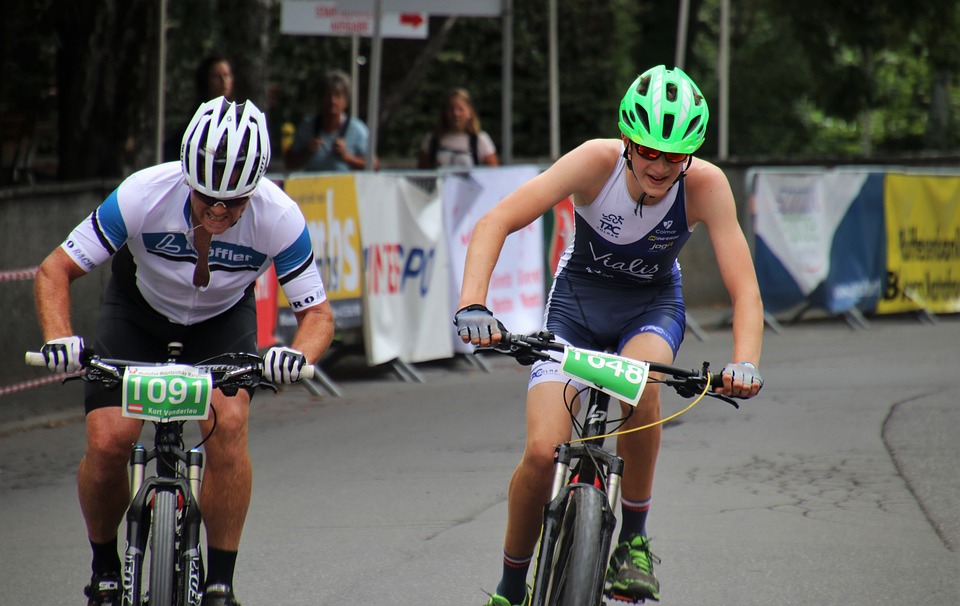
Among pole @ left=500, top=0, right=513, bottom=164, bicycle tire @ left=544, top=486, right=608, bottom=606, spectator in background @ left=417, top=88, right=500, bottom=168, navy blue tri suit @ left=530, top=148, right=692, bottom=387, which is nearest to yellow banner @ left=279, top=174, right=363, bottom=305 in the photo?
spectator in background @ left=417, top=88, right=500, bottom=168

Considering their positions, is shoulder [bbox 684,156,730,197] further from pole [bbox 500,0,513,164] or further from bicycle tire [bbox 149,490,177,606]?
pole [bbox 500,0,513,164]

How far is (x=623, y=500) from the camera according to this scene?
5.05 metres

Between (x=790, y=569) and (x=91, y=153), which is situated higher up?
(x=91, y=153)

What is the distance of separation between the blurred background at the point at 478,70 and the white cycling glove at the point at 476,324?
690cm

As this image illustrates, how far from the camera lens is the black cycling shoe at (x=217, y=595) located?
455 cm

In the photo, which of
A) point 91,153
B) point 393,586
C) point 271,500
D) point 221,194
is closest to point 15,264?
point 271,500

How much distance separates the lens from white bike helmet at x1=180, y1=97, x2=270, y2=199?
4.27m

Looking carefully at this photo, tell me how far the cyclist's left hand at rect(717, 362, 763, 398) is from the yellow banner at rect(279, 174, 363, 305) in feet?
19.9

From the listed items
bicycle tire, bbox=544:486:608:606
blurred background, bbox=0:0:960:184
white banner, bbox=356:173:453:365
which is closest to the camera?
bicycle tire, bbox=544:486:608:606

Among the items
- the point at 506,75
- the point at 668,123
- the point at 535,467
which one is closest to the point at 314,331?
the point at 535,467

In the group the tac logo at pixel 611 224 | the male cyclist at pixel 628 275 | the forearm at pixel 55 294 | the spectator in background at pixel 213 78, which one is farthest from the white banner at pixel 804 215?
the forearm at pixel 55 294

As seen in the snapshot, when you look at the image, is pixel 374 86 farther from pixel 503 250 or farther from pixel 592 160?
pixel 592 160

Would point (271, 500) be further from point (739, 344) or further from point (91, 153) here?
point (91, 153)

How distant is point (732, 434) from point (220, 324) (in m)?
4.43
